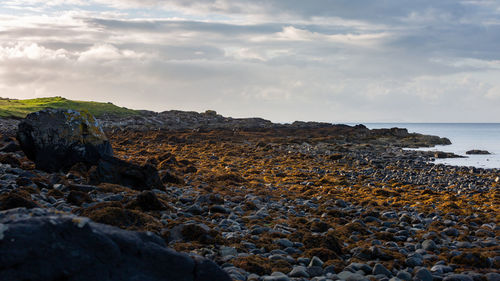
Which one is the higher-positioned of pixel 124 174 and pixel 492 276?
pixel 124 174

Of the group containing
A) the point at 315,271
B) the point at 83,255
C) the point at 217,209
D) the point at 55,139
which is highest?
the point at 55,139

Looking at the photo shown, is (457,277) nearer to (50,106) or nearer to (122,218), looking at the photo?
(122,218)

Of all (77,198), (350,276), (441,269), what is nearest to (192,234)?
(350,276)

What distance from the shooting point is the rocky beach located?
4258 mm

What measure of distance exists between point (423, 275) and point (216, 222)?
5091 mm

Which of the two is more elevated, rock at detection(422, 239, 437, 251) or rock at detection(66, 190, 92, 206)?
rock at detection(66, 190, 92, 206)

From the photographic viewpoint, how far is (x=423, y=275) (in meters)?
7.18

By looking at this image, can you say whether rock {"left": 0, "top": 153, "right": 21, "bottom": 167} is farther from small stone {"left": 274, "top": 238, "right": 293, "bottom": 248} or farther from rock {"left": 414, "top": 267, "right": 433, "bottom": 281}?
rock {"left": 414, "top": 267, "right": 433, "bottom": 281}

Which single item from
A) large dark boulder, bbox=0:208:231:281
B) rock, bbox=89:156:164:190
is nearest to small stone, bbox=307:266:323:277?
large dark boulder, bbox=0:208:231:281

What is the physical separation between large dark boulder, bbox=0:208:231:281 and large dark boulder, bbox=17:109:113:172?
10846mm

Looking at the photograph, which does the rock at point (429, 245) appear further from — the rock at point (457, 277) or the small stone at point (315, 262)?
the small stone at point (315, 262)

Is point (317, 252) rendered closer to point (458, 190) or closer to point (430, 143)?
point (458, 190)

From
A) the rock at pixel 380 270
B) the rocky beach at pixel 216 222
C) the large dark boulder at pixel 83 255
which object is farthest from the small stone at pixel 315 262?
the large dark boulder at pixel 83 255

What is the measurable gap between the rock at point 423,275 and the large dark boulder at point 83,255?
4.03 metres
